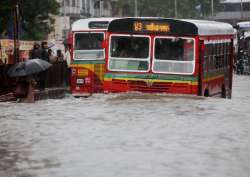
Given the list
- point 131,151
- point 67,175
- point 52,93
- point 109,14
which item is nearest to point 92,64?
point 52,93

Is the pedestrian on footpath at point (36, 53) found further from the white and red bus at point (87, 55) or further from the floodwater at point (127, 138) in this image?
the floodwater at point (127, 138)

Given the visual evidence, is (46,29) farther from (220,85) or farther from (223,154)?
(223,154)

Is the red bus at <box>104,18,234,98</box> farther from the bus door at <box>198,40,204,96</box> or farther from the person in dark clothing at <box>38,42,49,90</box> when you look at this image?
the person in dark clothing at <box>38,42,49,90</box>

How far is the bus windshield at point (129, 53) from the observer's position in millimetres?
22172

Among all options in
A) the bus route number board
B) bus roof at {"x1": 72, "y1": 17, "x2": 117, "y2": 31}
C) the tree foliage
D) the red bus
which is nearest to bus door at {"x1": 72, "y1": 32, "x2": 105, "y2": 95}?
bus roof at {"x1": 72, "y1": 17, "x2": 117, "y2": 31}

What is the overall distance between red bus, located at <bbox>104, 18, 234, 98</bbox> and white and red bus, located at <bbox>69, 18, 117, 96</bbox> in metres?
4.55

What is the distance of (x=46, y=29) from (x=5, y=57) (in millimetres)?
10892

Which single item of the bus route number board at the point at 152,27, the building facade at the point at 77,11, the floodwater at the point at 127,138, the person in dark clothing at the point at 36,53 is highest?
the building facade at the point at 77,11

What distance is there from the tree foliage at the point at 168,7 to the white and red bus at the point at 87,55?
244 ft

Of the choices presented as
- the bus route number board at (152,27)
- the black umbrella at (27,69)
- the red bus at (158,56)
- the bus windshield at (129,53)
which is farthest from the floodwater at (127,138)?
the bus route number board at (152,27)

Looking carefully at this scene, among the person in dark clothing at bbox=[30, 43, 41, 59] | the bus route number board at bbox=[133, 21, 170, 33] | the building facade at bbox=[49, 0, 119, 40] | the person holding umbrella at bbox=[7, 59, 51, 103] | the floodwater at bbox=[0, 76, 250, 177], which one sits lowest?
the floodwater at bbox=[0, 76, 250, 177]

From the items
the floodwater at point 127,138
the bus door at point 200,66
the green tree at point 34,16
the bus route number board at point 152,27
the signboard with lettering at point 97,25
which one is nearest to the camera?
the floodwater at point 127,138

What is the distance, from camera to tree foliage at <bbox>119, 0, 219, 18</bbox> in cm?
10325

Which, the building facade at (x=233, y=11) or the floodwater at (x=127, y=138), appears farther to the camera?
the building facade at (x=233, y=11)
